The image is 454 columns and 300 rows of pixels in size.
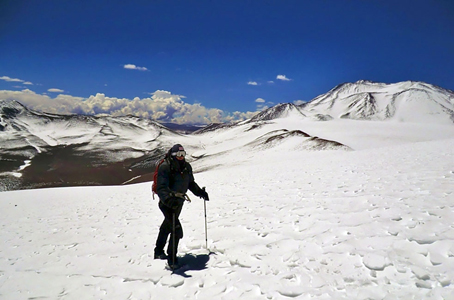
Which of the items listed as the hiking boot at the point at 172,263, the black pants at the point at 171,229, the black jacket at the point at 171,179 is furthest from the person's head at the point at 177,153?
the hiking boot at the point at 172,263

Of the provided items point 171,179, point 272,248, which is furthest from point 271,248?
point 171,179

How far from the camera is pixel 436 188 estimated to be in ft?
30.6

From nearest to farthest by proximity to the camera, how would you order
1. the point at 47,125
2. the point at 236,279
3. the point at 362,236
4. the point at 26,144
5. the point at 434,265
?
the point at 434,265 < the point at 236,279 < the point at 362,236 < the point at 26,144 < the point at 47,125

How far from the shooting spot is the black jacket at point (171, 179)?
5.93 metres

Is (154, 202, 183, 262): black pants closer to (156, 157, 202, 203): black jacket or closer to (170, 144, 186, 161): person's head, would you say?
(156, 157, 202, 203): black jacket

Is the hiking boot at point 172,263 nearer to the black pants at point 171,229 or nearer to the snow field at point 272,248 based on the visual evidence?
the black pants at point 171,229

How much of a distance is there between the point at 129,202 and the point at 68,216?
333 cm

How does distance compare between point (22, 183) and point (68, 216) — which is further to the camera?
point (22, 183)

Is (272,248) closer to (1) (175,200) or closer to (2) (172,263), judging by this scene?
(2) (172,263)

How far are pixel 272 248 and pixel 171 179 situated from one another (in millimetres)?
3380

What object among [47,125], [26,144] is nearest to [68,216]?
[26,144]

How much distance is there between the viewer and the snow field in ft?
16.4

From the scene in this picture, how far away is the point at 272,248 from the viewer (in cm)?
668

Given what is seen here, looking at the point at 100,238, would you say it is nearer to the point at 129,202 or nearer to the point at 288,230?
the point at 129,202
